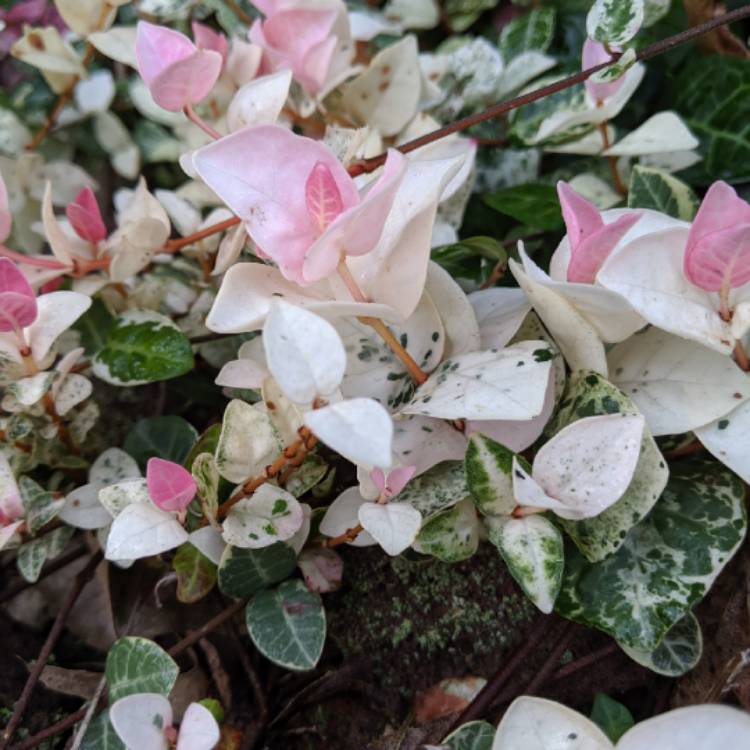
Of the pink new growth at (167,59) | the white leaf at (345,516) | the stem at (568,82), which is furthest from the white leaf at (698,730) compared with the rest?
the pink new growth at (167,59)

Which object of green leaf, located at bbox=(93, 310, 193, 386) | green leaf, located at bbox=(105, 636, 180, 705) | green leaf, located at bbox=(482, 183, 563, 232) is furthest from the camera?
green leaf, located at bbox=(482, 183, 563, 232)

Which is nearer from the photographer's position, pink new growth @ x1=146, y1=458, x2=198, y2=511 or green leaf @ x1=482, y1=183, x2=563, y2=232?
pink new growth @ x1=146, y1=458, x2=198, y2=511

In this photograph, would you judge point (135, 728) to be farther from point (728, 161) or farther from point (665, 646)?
point (728, 161)

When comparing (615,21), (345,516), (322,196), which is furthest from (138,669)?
(615,21)

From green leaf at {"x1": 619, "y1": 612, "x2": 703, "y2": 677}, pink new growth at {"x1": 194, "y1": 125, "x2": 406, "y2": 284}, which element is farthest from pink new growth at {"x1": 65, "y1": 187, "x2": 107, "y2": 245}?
green leaf at {"x1": 619, "y1": 612, "x2": 703, "y2": 677}

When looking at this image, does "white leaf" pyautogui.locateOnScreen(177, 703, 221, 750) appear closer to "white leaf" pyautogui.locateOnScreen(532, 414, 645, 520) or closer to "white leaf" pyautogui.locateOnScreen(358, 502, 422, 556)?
"white leaf" pyautogui.locateOnScreen(358, 502, 422, 556)

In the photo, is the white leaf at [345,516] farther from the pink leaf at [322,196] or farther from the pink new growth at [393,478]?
the pink leaf at [322,196]

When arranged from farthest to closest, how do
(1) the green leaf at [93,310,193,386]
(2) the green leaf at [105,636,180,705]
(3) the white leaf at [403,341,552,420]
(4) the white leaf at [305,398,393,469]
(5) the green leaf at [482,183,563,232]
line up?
1. (5) the green leaf at [482,183,563,232]
2. (1) the green leaf at [93,310,193,386]
3. (2) the green leaf at [105,636,180,705]
4. (3) the white leaf at [403,341,552,420]
5. (4) the white leaf at [305,398,393,469]

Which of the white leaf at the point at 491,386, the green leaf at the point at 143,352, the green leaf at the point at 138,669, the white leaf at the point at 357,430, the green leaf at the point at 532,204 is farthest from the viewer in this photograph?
the green leaf at the point at 532,204
